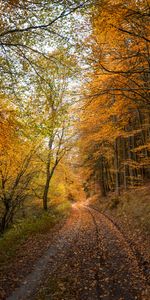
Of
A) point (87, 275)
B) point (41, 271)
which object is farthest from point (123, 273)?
point (41, 271)

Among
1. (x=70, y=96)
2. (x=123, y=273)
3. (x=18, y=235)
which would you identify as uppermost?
(x=70, y=96)

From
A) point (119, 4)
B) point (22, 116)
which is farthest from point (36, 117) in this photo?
point (119, 4)

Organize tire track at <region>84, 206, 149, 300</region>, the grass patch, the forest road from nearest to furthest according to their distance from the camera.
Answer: tire track at <region>84, 206, 149, 300</region>, the forest road, the grass patch

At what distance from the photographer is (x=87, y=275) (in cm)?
712

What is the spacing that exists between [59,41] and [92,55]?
152 cm

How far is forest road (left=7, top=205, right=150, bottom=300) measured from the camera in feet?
19.6

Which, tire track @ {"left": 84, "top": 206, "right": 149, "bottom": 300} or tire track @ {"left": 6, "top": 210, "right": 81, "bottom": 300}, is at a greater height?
tire track @ {"left": 84, "top": 206, "right": 149, "bottom": 300}

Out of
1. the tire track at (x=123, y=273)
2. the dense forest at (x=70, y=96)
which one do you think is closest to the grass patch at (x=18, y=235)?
the dense forest at (x=70, y=96)

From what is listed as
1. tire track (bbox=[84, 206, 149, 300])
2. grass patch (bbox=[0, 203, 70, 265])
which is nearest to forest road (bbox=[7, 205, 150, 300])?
tire track (bbox=[84, 206, 149, 300])

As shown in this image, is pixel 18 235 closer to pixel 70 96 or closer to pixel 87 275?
pixel 87 275

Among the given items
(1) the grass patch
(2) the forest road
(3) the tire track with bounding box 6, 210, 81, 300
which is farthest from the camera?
(1) the grass patch

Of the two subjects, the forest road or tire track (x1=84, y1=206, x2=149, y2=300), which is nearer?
tire track (x1=84, y1=206, x2=149, y2=300)

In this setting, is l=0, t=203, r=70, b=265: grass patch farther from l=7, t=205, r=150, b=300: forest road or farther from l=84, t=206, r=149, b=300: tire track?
l=84, t=206, r=149, b=300: tire track

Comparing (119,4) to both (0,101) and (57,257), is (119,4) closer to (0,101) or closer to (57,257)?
(0,101)
